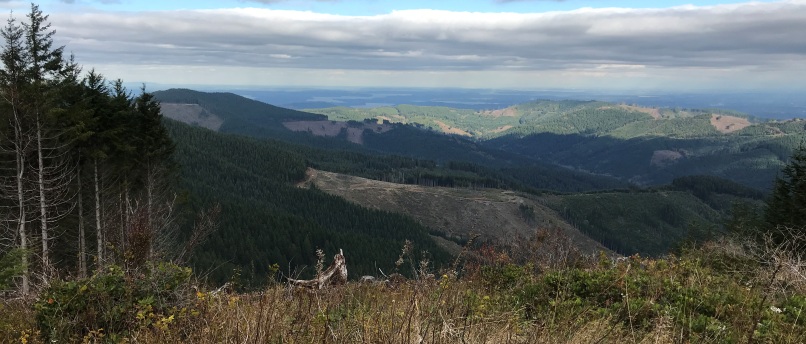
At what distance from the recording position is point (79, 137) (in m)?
21.3

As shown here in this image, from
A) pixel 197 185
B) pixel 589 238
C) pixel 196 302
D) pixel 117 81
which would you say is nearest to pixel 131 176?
pixel 117 81

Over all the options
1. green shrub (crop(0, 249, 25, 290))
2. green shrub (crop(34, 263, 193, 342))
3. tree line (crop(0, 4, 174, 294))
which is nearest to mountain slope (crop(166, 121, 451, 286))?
tree line (crop(0, 4, 174, 294))

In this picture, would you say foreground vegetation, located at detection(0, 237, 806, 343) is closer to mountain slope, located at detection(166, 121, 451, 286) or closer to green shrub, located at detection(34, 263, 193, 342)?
green shrub, located at detection(34, 263, 193, 342)

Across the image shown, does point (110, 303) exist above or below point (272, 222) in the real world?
above

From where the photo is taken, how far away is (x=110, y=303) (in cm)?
599

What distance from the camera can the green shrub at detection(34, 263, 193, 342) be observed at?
18.7ft

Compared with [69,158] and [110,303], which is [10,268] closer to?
[110,303]

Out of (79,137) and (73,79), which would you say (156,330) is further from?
(73,79)

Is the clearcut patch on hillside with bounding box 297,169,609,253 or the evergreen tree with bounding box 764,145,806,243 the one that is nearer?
the evergreen tree with bounding box 764,145,806,243

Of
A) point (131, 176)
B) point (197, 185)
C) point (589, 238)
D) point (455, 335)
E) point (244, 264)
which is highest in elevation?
point (455, 335)

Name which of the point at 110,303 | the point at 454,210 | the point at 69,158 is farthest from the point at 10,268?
the point at 454,210

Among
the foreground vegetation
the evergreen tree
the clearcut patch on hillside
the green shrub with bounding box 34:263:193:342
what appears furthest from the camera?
the clearcut patch on hillside

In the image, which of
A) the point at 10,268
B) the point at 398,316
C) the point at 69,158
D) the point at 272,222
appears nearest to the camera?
the point at 398,316

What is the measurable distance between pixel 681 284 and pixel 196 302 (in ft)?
26.4
